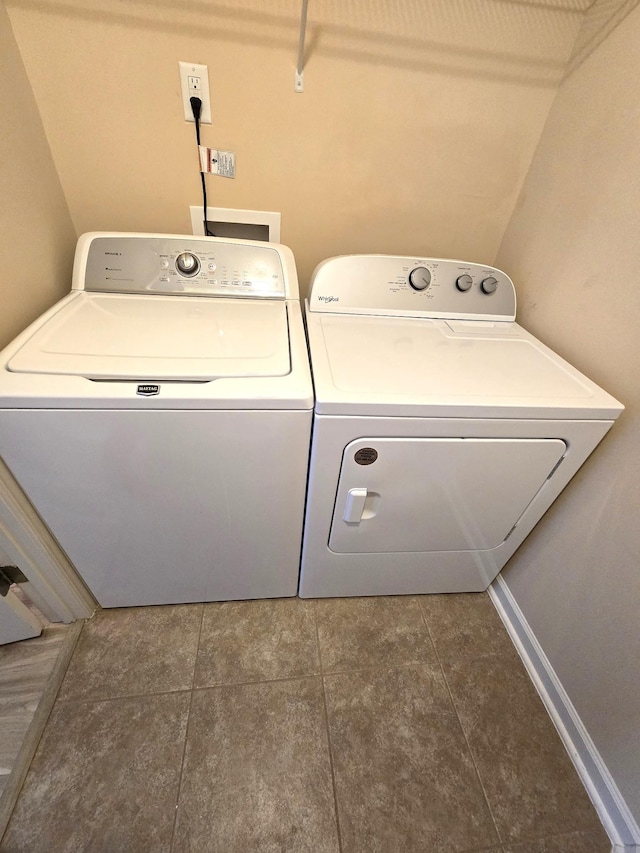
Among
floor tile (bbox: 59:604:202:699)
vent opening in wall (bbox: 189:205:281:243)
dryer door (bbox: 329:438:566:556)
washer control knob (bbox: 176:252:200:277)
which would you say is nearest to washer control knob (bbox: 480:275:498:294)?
dryer door (bbox: 329:438:566:556)

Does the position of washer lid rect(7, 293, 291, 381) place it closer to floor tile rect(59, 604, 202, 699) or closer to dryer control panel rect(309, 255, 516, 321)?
dryer control panel rect(309, 255, 516, 321)

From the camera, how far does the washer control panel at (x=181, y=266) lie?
3.63ft

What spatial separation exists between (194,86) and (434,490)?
141cm

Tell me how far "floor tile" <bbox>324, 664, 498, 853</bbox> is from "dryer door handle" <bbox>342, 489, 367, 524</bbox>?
1.92ft

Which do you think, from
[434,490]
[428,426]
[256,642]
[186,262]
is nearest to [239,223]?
[186,262]

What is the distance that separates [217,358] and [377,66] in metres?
1.09

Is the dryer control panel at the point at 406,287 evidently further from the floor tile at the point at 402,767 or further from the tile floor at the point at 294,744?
the floor tile at the point at 402,767

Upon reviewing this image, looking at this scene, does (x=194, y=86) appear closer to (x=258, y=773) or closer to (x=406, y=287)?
(x=406, y=287)

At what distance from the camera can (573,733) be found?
1.07m

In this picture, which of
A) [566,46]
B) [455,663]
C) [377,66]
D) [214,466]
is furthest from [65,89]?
[455,663]

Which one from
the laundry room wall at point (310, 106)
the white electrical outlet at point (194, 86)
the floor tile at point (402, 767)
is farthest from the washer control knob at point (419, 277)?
the floor tile at point (402, 767)

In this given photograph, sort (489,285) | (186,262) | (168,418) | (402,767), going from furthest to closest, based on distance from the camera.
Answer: (489,285) < (186,262) < (402,767) < (168,418)

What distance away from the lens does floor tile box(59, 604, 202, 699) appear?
43.0 inches

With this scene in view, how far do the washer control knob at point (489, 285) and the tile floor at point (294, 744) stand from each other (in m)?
1.25
